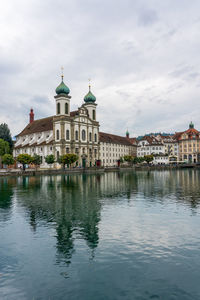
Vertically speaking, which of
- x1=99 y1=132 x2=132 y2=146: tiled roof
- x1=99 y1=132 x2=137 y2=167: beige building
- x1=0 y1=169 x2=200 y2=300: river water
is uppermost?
x1=99 y1=132 x2=132 y2=146: tiled roof

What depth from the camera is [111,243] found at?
13.9m

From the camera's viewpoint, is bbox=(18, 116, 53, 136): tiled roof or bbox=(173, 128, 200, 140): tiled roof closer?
bbox=(18, 116, 53, 136): tiled roof

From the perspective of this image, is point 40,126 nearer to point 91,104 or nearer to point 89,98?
point 91,104

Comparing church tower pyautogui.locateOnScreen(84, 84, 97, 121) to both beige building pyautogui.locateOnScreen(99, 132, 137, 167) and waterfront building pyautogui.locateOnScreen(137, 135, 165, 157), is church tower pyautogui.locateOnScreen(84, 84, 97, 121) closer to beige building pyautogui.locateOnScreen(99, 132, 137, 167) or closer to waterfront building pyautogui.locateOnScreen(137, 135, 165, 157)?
beige building pyautogui.locateOnScreen(99, 132, 137, 167)

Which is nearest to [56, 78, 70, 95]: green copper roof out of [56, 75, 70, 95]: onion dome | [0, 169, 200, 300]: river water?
[56, 75, 70, 95]: onion dome

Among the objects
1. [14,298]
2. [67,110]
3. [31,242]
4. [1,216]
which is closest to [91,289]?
[14,298]

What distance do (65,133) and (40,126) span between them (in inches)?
865

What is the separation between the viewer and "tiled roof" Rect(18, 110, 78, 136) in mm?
106188

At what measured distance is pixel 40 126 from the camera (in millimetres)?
112625

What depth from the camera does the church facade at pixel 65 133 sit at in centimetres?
9569

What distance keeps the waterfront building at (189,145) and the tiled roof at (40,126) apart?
81.6 metres

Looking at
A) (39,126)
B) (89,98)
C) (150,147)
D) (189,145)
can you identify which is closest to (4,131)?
(39,126)

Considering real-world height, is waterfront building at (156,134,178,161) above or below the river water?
above

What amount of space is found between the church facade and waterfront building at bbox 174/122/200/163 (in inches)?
2347
